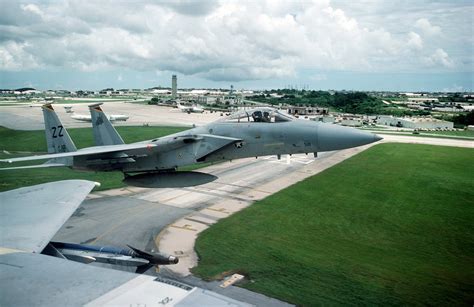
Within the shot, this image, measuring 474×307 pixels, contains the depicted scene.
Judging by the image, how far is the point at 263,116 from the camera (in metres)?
14.7

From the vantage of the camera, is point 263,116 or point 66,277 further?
point 263,116

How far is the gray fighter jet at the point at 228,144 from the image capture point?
13930 mm

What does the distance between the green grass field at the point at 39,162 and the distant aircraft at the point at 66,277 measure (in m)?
15.9

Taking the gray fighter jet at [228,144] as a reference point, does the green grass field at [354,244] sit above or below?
below

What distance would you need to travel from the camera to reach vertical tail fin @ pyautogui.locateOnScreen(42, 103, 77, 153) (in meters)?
18.0

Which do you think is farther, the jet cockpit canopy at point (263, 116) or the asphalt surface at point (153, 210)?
the asphalt surface at point (153, 210)

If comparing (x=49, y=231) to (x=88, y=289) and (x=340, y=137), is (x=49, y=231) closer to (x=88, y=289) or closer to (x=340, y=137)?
(x=88, y=289)

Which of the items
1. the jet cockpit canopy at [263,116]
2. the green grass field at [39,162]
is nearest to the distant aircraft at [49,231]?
the jet cockpit canopy at [263,116]

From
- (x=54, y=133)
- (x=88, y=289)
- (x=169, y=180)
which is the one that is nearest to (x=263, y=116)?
(x=169, y=180)

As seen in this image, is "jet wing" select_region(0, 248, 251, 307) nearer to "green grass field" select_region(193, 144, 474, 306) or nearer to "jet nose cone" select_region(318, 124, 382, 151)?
"green grass field" select_region(193, 144, 474, 306)

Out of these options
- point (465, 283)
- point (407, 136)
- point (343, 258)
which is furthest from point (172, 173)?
point (407, 136)

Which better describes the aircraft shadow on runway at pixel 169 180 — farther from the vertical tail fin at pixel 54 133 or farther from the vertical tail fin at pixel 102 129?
the vertical tail fin at pixel 54 133

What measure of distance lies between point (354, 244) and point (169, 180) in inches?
350

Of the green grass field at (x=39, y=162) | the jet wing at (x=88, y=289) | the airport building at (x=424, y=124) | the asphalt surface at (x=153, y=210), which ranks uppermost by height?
the airport building at (x=424, y=124)
